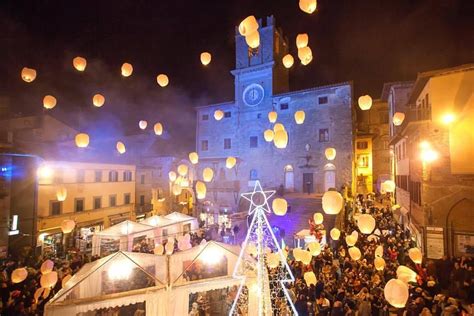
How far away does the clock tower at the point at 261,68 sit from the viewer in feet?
95.9

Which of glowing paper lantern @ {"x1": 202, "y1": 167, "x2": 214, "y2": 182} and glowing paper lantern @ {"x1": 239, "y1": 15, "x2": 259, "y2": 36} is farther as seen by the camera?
glowing paper lantern @ {"x1": 202, "y1": 167, "x2": 214, "y2": 182}

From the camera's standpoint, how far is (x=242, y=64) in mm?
30766

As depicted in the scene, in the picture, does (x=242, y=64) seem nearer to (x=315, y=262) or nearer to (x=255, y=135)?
(x=255, y=135)

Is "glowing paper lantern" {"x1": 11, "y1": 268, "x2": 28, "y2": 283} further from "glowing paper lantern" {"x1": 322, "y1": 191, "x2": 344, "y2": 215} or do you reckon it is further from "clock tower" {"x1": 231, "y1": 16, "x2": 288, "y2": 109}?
"clock tower" {"x1": 231, "y1": 16, "x2": 288, "y2": 109}

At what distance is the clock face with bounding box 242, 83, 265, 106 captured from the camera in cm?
2967

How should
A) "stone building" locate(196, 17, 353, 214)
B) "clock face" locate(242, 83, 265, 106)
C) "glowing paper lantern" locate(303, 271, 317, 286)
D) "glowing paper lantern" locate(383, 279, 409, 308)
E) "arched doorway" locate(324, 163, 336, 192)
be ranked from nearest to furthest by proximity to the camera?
"glowing paper lantern" locate(383, 279, 409, 308) < "glowing paper lantern" locate(303, 271, 317, 286) < "arched doorway" locate(324, 163, 336, 192) < "stone building" locate(196, 17, 353, 214) < "clock face" locate(242, 83, 265, 106)

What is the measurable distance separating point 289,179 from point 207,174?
8.22 meters

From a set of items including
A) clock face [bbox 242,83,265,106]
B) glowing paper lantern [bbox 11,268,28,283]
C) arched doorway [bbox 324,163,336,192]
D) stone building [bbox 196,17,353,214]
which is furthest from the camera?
clock face [bbox 242,83,265,106]

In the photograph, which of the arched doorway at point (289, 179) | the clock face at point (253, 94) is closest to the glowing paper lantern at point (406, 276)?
the arched doorway at point (289, 179)

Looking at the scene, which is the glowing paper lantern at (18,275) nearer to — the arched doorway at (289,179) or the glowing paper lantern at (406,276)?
the glowing paper lantern at (406,276)

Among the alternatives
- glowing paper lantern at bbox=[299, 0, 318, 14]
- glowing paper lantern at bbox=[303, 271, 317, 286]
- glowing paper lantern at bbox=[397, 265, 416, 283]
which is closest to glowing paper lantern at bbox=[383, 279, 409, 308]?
glowing paper lantern at bbox=[397, 265, 416, 283]

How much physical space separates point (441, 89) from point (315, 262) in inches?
393

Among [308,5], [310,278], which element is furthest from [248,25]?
[310,278]

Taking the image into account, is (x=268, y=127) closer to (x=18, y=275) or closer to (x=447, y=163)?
(x=447, y=163)
